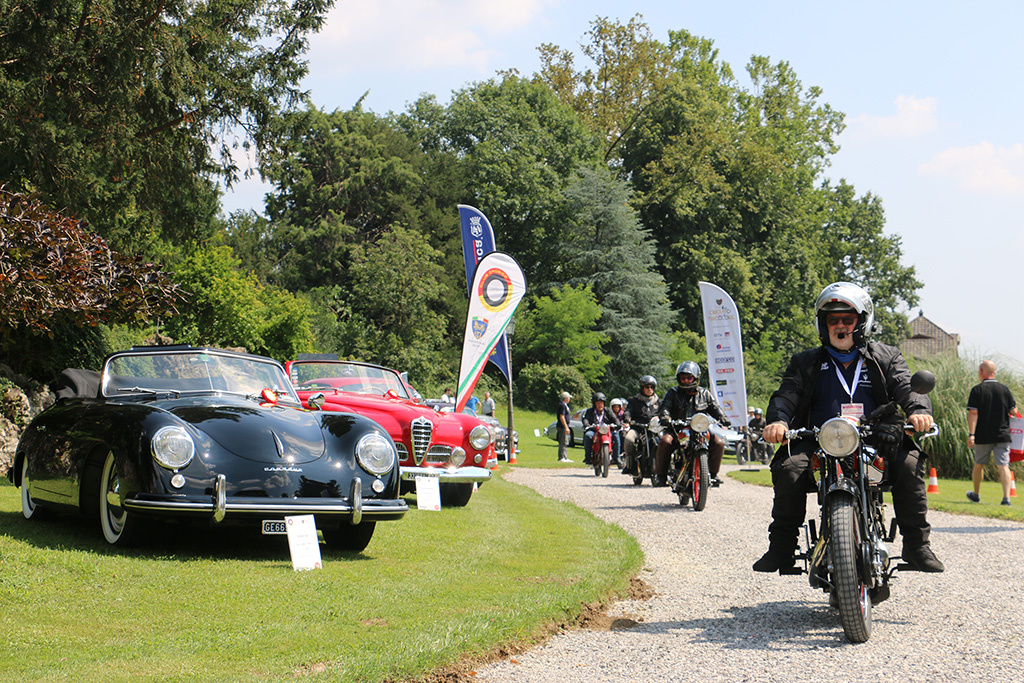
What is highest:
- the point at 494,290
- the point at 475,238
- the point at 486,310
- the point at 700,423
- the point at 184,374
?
the point at 475,238

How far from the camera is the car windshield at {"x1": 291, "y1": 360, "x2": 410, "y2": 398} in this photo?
1288cm

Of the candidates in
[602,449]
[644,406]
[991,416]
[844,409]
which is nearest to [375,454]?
[844,409]

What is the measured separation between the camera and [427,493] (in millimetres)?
9930

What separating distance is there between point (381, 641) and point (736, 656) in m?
1.88

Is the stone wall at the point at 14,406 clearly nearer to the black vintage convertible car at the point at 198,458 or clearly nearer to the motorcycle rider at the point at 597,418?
the black vintage convertible car at the point at 198,458

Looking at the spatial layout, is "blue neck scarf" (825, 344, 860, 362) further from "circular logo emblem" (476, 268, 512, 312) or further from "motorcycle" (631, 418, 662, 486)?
"circular logo emblem" (476, 268, 512, 312)

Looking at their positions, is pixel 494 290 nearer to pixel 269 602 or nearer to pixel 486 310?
pixel 486 310

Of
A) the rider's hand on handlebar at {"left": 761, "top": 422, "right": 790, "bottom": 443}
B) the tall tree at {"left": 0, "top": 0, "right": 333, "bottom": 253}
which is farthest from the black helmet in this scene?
the tall tree at {"left": 0, "top": 0, "right": 333, "bottom": 253}

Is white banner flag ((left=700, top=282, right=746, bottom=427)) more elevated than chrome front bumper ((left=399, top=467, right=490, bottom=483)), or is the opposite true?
white banner flag ((left=700, top=282, right=746, bottom=427))

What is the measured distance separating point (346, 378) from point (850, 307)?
8.33 meters

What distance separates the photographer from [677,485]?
13.5m

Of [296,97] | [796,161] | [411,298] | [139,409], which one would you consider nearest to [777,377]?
[796,161]

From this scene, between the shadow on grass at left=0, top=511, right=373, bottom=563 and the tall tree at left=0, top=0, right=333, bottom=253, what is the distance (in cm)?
895

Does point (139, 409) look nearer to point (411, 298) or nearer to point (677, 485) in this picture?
point (677, 485)
